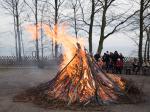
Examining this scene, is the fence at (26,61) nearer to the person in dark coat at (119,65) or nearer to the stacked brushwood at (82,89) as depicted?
the person in dark coat at (119,65)

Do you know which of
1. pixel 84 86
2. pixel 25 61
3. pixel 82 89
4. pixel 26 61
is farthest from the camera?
pixel 25 61

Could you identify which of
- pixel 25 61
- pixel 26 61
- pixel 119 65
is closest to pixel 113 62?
pixel 119 65

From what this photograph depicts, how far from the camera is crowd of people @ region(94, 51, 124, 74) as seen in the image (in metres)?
28.1

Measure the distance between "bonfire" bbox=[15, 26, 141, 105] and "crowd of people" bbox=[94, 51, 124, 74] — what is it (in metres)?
10.4

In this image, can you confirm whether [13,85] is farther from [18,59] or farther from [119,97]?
[18,59]

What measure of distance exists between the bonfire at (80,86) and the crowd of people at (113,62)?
34.0 feet

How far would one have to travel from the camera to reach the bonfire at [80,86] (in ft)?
49.4

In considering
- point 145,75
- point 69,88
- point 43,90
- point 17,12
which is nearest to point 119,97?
point 69,88

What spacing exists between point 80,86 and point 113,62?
522 inches

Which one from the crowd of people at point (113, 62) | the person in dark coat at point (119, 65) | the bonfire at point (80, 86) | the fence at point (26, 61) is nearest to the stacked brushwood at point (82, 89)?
the bonfire at point (80, 86)

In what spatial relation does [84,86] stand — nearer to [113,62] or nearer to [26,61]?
[113,62]

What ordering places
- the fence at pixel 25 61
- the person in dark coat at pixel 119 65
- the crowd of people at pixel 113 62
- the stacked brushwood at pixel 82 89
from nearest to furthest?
1. the stacked brushwood at pixel 82 89
2. the person in dark coat at pixel 119 65
3. the crowd of people at pixel 113 62
4. the fence at pixel 25 61

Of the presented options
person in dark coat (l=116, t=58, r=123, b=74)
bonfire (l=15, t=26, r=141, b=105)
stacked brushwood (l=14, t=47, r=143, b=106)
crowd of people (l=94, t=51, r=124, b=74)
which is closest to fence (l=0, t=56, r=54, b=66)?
crowd of people (l=94, t=51, r=124, b=74)

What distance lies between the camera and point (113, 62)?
28.3 meters
